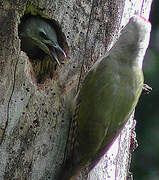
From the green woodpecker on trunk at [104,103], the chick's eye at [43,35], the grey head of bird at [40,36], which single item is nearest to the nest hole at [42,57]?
the grey head of bird at [40,36]

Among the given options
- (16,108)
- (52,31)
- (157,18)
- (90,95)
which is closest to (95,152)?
(90,95)

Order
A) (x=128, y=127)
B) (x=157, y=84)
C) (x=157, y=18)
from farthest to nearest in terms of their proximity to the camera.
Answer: (x=157, y=18), (x=157, y=84), (x=128, y=127)

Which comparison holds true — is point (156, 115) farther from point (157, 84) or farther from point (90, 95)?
point (90, 95)

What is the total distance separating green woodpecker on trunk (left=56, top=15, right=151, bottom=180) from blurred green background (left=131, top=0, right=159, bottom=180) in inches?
121

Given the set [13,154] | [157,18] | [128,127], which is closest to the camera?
[13,154]

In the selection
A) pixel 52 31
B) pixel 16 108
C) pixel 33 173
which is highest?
pixel 52 31

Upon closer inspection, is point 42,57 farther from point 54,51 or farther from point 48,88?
point 48,88

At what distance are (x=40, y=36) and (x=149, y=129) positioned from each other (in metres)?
3.10

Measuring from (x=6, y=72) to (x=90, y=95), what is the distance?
23.1 inches

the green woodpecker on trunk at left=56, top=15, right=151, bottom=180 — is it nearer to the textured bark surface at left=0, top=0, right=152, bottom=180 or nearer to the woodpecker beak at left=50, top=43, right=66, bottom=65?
the textured bark surface at left=0, top=0, right=152, bottom=180

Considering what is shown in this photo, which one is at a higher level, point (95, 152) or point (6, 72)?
point (6, 72)

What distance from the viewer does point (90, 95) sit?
11.6 ft

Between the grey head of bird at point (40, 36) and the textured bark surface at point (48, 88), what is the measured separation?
0.29 feet

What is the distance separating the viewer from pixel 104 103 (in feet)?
11.6
